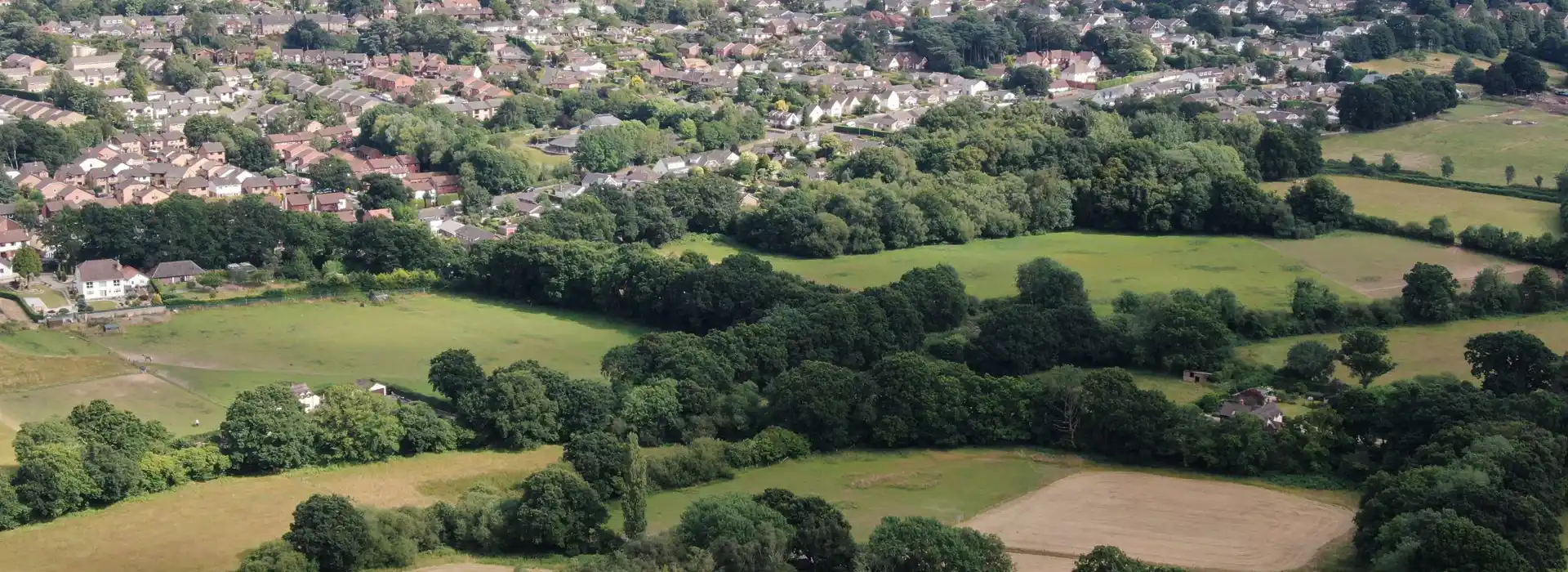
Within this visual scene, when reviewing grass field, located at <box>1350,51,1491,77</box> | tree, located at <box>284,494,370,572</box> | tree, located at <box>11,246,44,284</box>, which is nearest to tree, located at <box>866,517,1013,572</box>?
tree, located at <box>284,494,370,572</box>

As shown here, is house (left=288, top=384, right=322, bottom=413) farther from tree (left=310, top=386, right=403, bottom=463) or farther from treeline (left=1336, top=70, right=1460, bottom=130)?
treeline (left=1336, top=70, right=1460, bottom=130)

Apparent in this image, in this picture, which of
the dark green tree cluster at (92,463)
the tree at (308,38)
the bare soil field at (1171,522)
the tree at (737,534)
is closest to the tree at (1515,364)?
the bare soil field at (1171,522)

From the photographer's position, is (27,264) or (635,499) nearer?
(635,499)

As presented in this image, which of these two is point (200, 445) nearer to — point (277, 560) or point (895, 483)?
point (277, 560)

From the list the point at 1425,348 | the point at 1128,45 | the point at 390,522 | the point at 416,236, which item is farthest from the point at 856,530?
the point at 1128,45

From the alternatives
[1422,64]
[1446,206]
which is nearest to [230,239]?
[1446,206]

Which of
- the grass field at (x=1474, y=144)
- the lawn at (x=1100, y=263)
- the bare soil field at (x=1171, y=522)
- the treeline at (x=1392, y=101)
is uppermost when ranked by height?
the treeline at (x=1392, y=101)

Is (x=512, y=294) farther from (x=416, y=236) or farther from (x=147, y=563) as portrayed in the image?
(x=147, y=563)

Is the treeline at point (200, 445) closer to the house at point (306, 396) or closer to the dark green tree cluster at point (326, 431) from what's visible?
the dark green tree cluster at point (326, 431)
